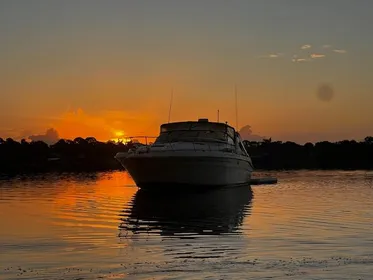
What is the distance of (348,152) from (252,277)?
410 ft

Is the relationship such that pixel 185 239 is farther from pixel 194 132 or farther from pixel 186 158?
pixel 194 132

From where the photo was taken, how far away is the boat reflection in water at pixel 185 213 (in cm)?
1645

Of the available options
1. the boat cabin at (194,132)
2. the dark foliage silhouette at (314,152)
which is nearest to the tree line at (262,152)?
the dark foliage silhouette at (314,152)

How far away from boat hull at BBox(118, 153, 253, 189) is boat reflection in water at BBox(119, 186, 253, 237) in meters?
0.59

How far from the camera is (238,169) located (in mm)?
36344

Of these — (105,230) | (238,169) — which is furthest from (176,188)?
(105,230)

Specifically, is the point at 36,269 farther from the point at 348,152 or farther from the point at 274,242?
the point at 348,152

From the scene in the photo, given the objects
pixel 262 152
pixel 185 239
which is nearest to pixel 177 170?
pixel 185 239

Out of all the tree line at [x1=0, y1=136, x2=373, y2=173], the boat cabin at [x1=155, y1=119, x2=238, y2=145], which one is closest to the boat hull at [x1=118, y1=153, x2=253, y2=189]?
the boat cabin at [x1=155, y1=119, x2=238, y2=145]

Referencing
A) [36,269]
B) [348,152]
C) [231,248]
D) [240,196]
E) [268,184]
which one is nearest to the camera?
[36,269]

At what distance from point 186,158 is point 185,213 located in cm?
906

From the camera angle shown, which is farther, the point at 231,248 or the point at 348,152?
the point at 348,152

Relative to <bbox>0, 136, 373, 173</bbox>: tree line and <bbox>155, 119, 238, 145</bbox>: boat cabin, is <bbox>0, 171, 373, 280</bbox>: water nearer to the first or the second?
<bbox>155, 119, 238, 145</bbox>: boat cabin

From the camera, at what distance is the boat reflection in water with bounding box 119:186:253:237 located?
1645 cm
